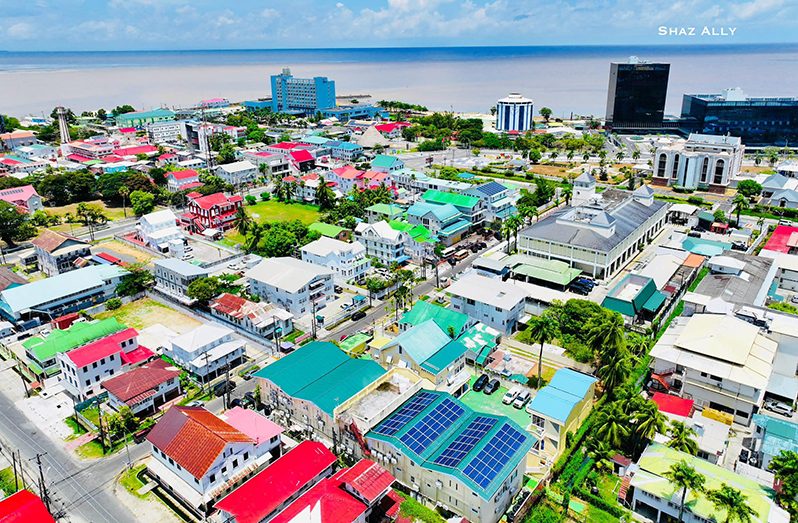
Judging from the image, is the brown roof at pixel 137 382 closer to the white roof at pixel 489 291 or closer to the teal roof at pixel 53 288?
the teal roof at pixel 53 288

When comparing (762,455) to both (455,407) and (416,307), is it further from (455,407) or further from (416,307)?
(416,307)

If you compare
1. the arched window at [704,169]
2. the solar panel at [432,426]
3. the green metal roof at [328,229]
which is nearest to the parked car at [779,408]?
the solar panel at [432,426]

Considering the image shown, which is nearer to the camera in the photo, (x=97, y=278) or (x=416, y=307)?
(x=416, y=307)

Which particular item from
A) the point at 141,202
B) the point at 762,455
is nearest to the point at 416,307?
the point at 762,455

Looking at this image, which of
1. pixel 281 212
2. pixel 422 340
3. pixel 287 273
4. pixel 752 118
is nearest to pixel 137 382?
pixel 287 273

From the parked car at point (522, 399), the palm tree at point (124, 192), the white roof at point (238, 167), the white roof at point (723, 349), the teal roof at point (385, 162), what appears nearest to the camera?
the white roof at point (723, 349)

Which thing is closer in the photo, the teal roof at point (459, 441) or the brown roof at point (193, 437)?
the teal roof at point (459, 441)

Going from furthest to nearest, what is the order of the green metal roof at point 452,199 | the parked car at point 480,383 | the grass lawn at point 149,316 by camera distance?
the green metal roof at point 452,199
the grass lawn at point 149,316
the parked car at point 480,383
